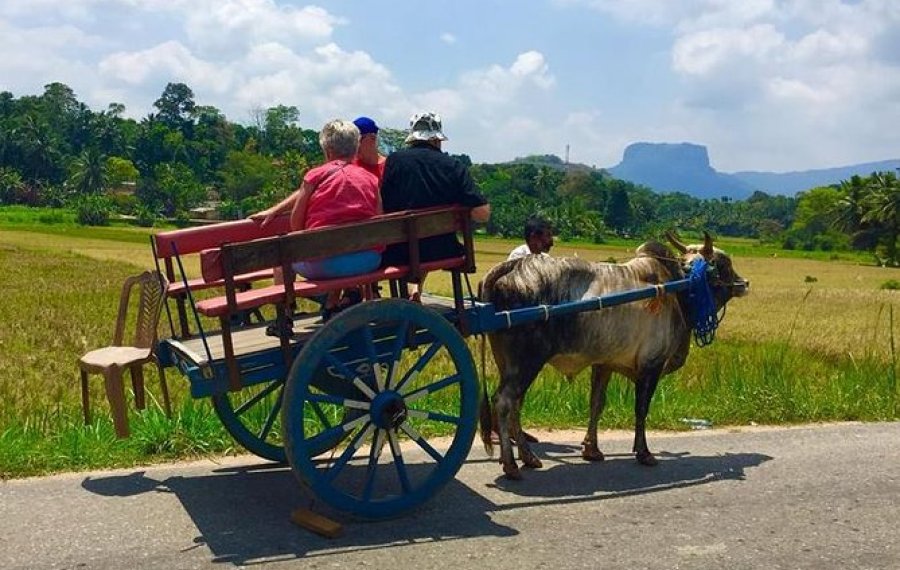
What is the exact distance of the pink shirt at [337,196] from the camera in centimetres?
534

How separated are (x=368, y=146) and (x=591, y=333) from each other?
1981mm

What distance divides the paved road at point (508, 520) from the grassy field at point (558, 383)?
0.43 metres

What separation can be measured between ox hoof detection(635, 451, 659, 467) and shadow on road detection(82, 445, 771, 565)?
0.05 m

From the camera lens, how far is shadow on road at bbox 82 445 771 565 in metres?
4.57

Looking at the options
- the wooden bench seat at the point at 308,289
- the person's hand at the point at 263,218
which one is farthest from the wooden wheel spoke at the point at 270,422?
the person's hand at the point at 263,218

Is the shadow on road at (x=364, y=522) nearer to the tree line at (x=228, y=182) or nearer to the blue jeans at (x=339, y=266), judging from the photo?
the blue jeans at (x=339, y=266)

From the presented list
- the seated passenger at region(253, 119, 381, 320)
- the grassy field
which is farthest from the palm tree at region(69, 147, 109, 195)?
the seated passenger at region(253, 119, 381, 320)

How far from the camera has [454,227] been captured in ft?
17.1

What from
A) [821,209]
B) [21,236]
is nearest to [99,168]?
[21,236]

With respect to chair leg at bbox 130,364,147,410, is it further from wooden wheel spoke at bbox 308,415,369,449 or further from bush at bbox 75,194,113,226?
bush at bbox 75,194,113,226

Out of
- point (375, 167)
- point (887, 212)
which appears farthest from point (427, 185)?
point (887, 212)

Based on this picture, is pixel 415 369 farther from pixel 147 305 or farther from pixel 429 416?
pixel 147 305

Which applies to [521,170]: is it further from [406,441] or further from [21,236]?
[406,441]

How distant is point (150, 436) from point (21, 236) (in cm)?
5804
